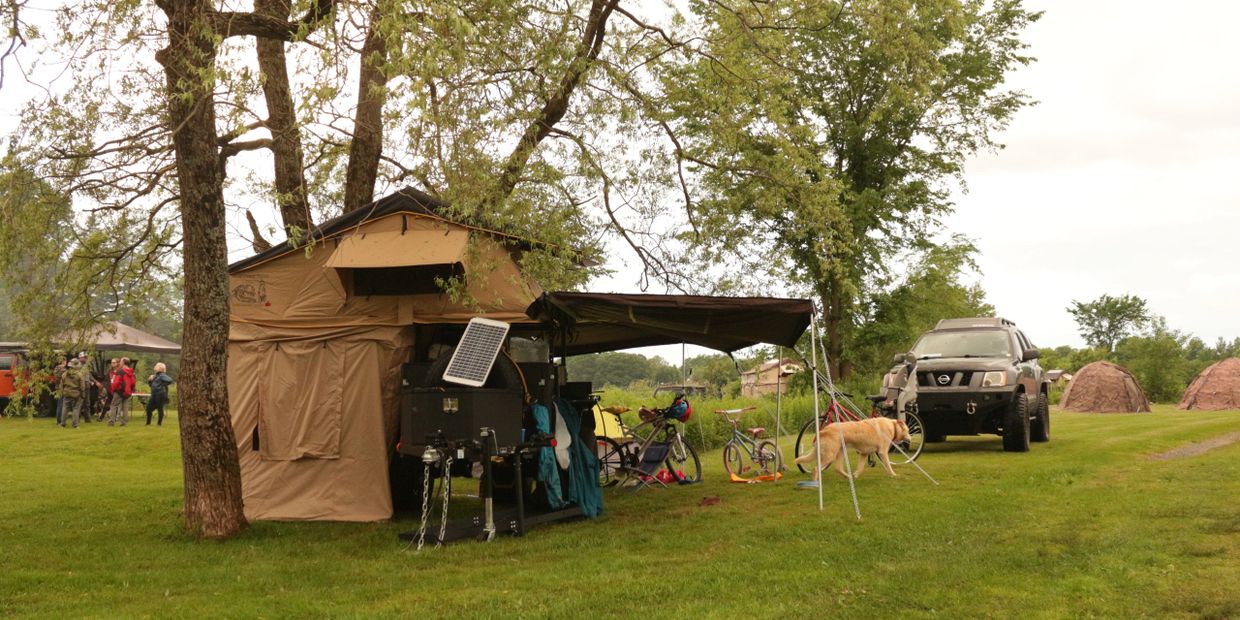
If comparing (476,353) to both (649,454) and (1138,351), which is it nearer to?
(649,454)

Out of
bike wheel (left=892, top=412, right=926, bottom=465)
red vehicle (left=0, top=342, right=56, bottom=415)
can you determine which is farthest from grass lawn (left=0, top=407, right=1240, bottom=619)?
red vehicle (left=0, top=342, right=56, bottom=415)

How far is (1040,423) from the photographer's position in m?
15.9

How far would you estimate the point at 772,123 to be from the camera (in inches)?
544

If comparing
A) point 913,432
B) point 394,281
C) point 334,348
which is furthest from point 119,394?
point 913,432

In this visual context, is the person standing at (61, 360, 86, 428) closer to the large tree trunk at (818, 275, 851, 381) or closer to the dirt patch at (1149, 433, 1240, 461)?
the large tree trunk at (818, 275, 851, 381)

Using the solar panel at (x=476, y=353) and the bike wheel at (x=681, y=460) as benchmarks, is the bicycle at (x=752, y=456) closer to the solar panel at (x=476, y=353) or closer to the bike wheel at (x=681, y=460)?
the bike wheel at (x=681, y=460)

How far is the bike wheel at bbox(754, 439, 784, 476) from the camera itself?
12812 millimetres

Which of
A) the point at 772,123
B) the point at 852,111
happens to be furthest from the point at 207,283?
the point at 852,111

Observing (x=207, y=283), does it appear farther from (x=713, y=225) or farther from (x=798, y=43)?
(x=798, y=43)

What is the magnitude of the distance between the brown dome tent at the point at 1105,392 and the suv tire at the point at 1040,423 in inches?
451

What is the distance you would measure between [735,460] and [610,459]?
1.76 m

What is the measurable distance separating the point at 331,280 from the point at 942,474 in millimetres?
7197

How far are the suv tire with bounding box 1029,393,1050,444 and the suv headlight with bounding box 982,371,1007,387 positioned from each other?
1.71m

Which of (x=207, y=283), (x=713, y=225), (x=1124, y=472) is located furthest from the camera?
(x=713, y=225)
